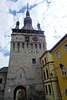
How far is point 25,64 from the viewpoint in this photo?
21812 millimetres

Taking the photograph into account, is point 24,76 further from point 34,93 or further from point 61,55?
point 61,55

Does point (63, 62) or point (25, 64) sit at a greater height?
point (25, 64)

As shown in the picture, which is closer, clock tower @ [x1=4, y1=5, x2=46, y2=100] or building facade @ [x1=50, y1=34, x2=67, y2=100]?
building facade @ [x1=50, y1=34, x2=67, y2=100]

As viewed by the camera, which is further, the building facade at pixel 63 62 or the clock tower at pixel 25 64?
the clock tower at pixel 25 64

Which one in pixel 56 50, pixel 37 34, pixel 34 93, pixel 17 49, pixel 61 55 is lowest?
pixel 34 93

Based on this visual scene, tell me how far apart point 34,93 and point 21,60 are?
896 cm

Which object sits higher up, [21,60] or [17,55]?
[17,55]

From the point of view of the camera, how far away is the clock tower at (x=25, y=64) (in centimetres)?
1883

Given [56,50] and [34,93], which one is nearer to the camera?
[56,50]

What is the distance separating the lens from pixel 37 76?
2080 centimetres

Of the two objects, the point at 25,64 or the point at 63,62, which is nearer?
the point at 63,62

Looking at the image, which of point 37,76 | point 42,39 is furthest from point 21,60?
point 42,39

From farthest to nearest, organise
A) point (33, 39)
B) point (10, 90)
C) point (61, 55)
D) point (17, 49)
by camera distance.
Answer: point (33, 39) < point (17, 49) < point (10, 90) < point (61, 55)

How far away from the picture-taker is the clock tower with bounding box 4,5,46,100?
1883 cm
